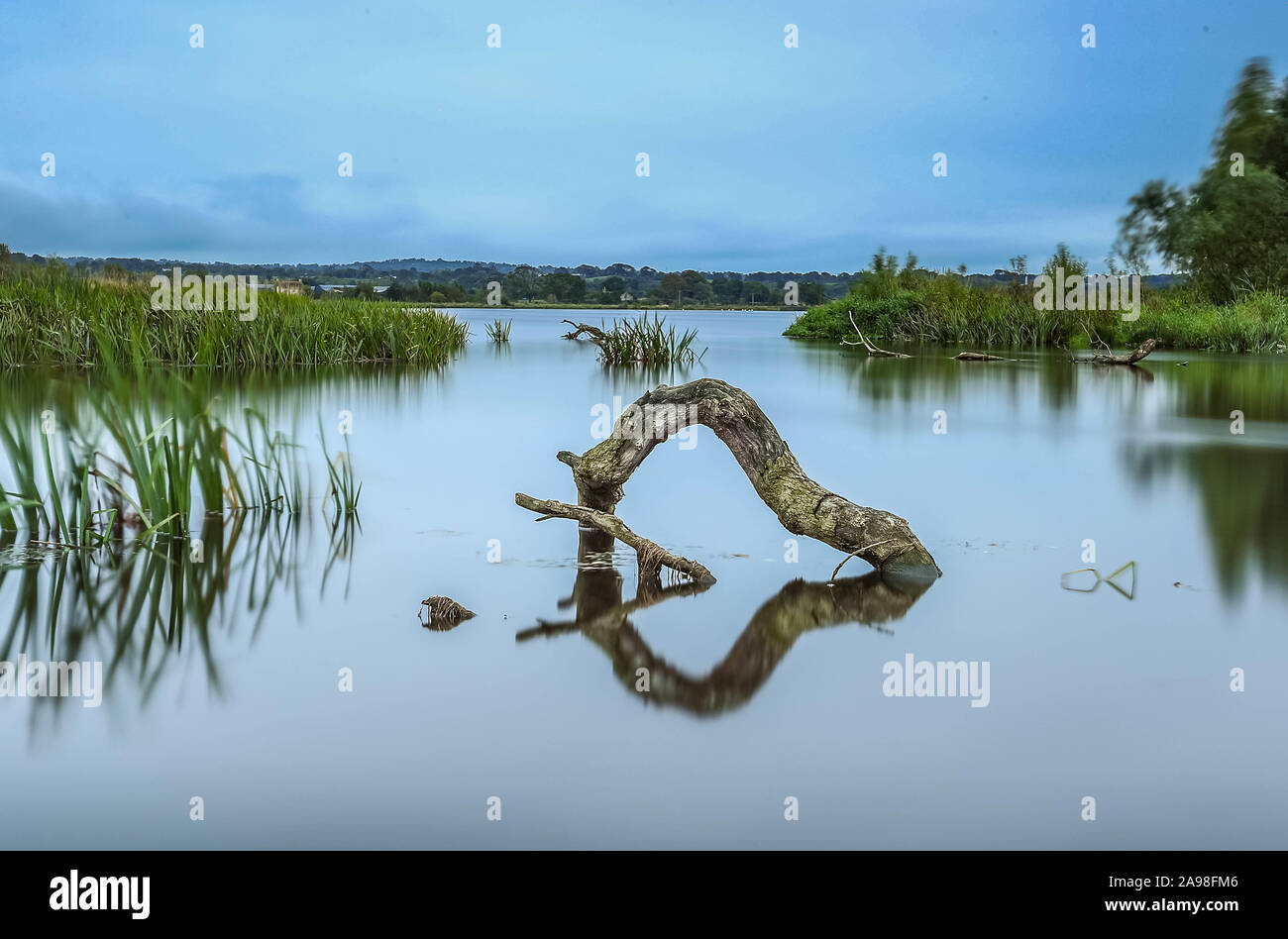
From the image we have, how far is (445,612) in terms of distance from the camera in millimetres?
5188

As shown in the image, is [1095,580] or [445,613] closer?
[445,613]

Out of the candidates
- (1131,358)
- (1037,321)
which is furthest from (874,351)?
(1131,358)

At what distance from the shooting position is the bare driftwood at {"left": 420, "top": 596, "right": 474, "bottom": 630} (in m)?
5.16

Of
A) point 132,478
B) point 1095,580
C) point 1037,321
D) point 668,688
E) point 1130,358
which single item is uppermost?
point 1037,321

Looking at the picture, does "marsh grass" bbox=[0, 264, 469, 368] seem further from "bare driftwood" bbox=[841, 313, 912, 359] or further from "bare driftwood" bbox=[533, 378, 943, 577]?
"bare driftwood" bbox=[841, 313, 912, 359]

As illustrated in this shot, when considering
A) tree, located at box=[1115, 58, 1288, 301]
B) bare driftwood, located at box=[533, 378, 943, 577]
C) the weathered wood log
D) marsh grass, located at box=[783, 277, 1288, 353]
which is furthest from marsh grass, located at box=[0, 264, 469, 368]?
tree, located at box=[1115, 58, 1288, 301]

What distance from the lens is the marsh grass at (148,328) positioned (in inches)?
652

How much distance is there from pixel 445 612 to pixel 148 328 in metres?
13.6

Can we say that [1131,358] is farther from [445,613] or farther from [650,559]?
[445,613]

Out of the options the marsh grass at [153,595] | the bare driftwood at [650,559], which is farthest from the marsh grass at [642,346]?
the bare driftwood at [650,559]

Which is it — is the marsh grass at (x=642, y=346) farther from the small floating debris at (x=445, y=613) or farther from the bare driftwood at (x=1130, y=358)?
the small floating debris at (x=445, y=613)
